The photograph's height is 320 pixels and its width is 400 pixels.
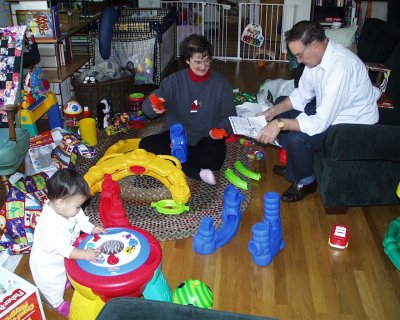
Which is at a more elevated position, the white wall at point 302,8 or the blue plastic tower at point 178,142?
the white wall at point 302,8

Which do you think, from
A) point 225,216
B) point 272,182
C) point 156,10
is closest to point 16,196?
point 225,216

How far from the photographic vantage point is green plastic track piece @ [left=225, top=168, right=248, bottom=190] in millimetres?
2689

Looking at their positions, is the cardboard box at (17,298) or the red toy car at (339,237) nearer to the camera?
the cardboard box at (17,298)

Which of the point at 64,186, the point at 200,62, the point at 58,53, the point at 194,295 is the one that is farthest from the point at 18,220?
the point at 58,53

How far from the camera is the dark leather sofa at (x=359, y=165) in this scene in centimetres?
223

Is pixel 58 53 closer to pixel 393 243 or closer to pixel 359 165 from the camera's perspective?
pixel 359 165

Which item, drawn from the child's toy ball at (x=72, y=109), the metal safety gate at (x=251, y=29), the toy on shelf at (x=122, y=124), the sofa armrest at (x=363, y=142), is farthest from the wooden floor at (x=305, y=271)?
the metal safety gate at (x=251, y=29)

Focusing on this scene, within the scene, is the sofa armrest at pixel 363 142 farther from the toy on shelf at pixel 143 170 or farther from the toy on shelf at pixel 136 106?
the toy on shelf at pixel 136 106

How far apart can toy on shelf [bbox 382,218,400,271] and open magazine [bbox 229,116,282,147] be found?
0.83 metres

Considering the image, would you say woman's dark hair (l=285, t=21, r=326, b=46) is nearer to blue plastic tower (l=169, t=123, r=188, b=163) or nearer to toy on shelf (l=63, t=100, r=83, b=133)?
blue plastic tower (l=169, t=123, r=188, b=163)

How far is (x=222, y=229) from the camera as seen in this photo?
7.44 feet

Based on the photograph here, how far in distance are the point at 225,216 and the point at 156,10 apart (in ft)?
9.52

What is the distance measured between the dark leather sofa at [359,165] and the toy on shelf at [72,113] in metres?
1.81

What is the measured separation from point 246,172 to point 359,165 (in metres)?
0.73
